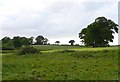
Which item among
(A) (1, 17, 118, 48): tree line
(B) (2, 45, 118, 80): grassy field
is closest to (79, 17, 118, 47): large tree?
(A) (1, 17, 118, 48): tree line

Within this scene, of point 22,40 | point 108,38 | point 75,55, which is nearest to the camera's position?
point 75,55

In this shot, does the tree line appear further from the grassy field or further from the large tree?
the grassy field

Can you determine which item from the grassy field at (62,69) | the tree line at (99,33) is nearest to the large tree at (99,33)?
the tree line at (99,33)

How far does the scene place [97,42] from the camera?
103562mm

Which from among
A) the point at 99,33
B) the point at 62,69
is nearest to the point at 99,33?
the point at 99,33

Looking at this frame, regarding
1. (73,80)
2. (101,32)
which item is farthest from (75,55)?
(101,32)

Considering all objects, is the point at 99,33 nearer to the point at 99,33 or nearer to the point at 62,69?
the point at 99,33

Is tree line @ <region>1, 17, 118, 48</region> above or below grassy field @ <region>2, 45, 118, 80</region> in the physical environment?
above

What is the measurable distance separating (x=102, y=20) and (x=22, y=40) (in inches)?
1194

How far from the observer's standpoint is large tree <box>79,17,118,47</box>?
10269 cm

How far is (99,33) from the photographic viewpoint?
340 ft

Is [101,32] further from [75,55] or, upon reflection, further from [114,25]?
[75,55]

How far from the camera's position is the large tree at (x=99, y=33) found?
103m

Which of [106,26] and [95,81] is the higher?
[106,26]
